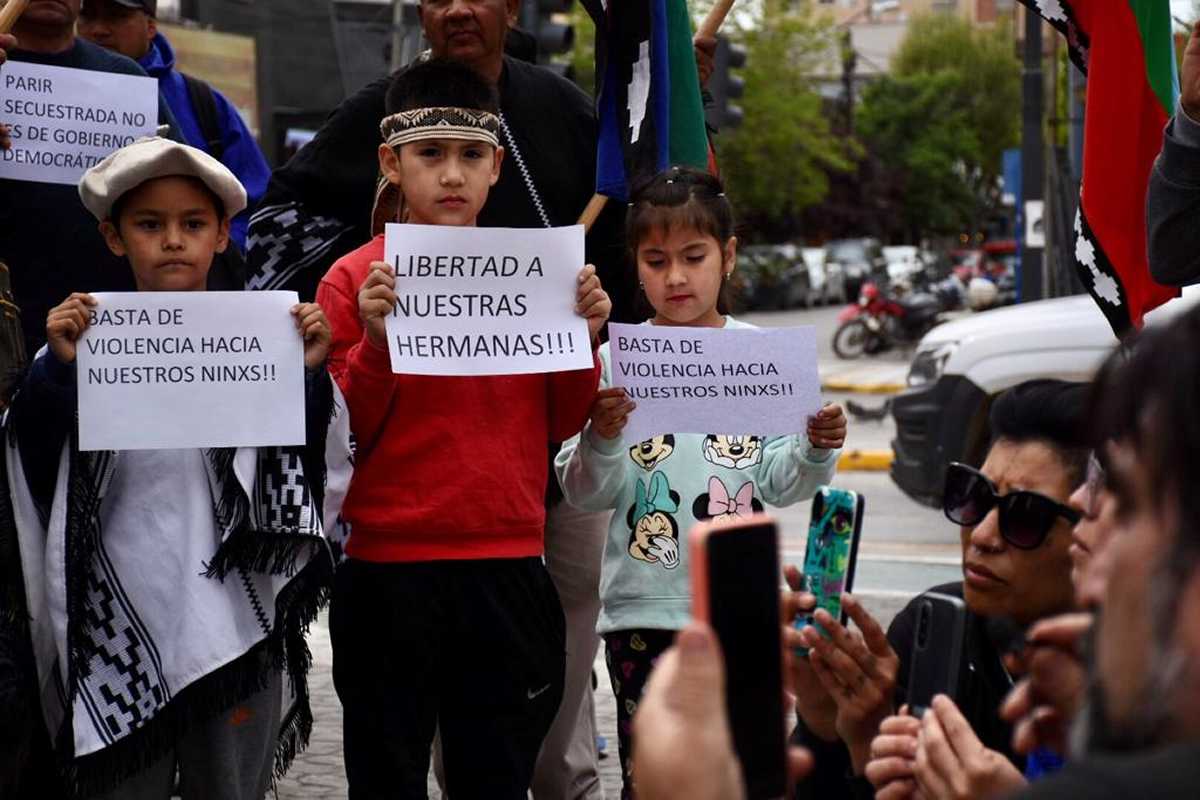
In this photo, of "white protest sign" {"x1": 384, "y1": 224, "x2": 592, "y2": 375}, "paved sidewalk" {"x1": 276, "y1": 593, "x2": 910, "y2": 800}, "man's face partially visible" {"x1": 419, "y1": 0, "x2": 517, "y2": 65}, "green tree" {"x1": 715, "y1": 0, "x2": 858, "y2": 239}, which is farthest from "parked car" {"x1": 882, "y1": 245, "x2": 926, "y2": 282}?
"white protest sign" {"x1": 384, "y1": 224, "x2": 592, "y2": 375}

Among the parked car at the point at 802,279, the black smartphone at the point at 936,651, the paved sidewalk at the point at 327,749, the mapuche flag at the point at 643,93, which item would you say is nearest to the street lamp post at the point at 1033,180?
the paved sidewalk at the point at 327,749

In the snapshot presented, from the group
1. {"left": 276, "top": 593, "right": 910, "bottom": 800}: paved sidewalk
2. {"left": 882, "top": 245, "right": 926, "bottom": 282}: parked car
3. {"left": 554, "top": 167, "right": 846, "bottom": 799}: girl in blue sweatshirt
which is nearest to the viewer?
{"left": 554, "top": 167, "right": 846, "bottom": 799}: girl in blue sweatshirt

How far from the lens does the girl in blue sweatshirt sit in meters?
4.17

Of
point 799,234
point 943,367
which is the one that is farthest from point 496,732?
point 799,234

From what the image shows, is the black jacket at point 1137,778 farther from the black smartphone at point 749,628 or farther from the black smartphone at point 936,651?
the black smartphone at point 936,651

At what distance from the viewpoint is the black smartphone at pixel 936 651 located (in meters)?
2.32

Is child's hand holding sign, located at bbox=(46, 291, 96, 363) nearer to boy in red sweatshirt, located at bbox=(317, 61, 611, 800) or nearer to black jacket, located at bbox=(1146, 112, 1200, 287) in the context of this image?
boy in red sweatshirt, located at bbox=(317, 61, 611, 800)

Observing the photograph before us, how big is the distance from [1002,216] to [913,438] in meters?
70.4

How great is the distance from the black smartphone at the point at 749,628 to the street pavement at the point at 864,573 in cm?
225

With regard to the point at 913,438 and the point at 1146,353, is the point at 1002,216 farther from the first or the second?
the point at 1146,353

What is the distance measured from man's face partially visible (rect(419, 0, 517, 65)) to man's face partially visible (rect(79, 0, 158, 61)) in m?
1.12

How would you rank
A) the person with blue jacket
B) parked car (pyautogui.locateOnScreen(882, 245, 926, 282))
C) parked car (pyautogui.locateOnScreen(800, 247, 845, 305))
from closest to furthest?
the person with blue jacket
parked car (pyautogui.locateOnScreen(882, 245, 926, 282))
parked car (pyautogui.locateOnScreen(800, 247, 845, 305))

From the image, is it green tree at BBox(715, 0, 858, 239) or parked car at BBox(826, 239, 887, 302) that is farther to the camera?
parked car at BBox(826, 239, 887, 302)

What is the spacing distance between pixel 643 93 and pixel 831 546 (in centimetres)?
201
